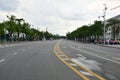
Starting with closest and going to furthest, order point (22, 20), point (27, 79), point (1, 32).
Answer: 1. point (27, 79)
2. point (1, 32)
3. point (22, 20)

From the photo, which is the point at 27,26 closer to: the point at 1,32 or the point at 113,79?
the point at 1,32

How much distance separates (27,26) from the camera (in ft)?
543

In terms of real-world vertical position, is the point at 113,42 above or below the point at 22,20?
below

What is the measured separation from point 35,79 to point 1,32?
107058 mm

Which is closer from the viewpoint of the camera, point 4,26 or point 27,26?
point 4,26

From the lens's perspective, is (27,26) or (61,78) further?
(27,26)

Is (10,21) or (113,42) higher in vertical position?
(10,21)

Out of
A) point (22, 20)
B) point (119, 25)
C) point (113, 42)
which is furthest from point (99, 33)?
point (22, 20)

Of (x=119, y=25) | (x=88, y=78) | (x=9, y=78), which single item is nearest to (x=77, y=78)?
(x=88, y=78)

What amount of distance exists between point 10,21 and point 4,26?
14.5ft

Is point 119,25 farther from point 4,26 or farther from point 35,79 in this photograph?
point 35,79

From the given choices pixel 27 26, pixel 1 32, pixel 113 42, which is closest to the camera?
pixel 113 42

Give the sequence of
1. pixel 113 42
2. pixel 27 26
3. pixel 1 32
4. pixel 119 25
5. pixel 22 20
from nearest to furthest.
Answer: pixel 113 42
pixel 1 32
pixel 119 25
pixel 22 20
pixel 27 26

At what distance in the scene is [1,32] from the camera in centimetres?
11594
